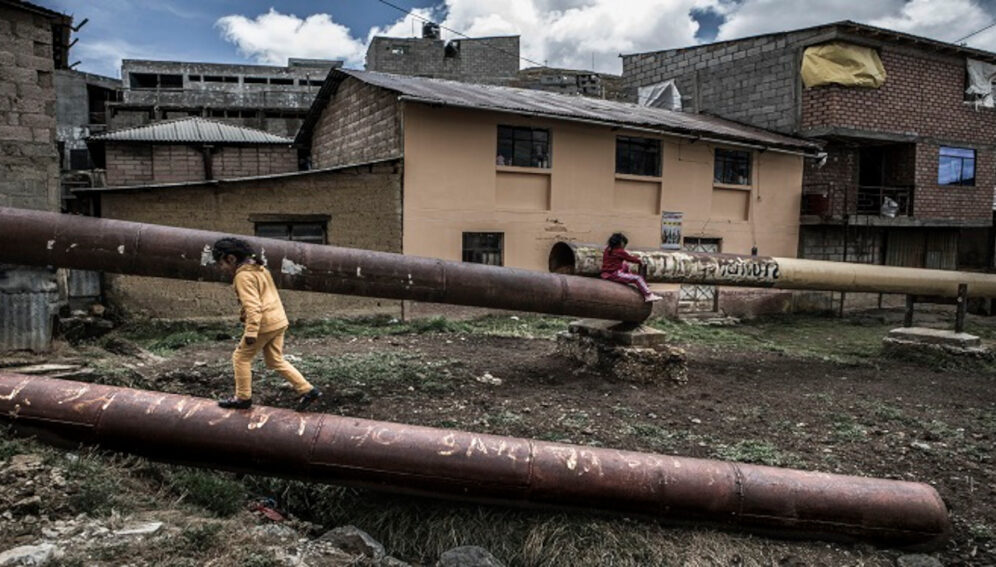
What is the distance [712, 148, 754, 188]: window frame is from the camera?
15.0m

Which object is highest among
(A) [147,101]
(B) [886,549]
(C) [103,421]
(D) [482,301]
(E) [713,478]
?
(A) [147,101]

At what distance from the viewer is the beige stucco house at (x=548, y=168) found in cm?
1165

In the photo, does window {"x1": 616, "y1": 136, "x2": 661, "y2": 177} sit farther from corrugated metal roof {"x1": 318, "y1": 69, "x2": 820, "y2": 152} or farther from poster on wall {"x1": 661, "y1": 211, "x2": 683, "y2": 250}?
poster on wall {"x1": 661, "y1": 211, "x2": 683, "y2": 250}

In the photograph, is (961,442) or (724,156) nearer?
(961,442)

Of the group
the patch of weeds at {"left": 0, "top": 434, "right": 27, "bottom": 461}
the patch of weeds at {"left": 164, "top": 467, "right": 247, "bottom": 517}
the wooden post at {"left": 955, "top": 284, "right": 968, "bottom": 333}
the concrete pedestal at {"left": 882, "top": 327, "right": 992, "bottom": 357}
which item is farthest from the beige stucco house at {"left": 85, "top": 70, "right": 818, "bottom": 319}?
the patch of weeds at {"left": 164, "top": 467, "right": 247, "bottom": 517}

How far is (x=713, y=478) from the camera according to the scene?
4.30m

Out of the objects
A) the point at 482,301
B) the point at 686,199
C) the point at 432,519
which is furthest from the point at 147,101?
the point at 432,519

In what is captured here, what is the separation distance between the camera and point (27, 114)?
6973 millimetres

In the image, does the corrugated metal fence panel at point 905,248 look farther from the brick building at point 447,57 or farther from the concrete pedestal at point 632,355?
the brick building at point 447,57

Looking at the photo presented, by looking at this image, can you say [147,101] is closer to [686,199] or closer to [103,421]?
[686,199]

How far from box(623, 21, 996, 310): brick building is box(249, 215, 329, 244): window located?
1249cm

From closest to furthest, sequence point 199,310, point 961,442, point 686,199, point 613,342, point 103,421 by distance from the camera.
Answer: point 103,421 < point 961,442 < point 613,342 < point 199,310 < point 686,199

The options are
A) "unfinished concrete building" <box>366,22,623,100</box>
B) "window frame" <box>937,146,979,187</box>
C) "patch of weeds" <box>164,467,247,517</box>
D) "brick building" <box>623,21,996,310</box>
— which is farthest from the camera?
"unfinished concrete building" <box>366,22,623,100</box>

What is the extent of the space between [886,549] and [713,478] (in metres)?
1.33
